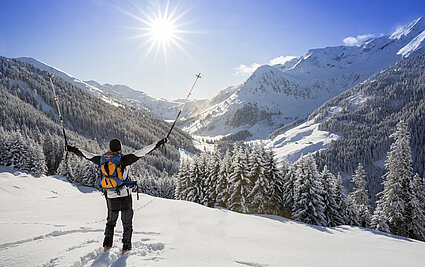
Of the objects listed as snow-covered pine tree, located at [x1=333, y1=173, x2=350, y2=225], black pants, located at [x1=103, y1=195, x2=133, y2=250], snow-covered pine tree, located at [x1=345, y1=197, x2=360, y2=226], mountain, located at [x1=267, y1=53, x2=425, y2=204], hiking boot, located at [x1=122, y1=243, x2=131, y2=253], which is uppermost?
mountain, located at [x1=267, y1=53, x2=425, y2=204]

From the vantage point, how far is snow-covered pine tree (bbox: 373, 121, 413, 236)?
69.5 ft

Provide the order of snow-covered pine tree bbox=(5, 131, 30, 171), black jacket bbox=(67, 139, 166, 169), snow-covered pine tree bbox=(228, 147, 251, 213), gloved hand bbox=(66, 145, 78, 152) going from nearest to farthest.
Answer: black jacket bbox=(67, 139, 166, 169), gloved hand bbox=(66, 145, 78, 152), snow-covered pine tree bbox=(228, 147, 251, 213), snow-covered pine tree bbox=(5, 131, 30, 171)

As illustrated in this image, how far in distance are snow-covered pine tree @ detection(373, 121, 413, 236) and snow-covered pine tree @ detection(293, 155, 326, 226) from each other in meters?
6.91

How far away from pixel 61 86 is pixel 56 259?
240 meters

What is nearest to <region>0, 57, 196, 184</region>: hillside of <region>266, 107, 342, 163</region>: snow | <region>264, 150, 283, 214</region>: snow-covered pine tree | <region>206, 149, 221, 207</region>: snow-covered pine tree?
<region>266, 107, 342, 163</region>: snow

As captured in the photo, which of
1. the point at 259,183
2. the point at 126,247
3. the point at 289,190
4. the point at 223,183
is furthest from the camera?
the point at 223,183

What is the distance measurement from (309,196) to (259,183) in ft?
19.0

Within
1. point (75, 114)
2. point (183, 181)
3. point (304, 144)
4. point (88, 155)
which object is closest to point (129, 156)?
point (88, 155)

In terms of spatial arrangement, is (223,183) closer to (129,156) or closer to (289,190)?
(289,190)

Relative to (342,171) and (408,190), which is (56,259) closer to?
(408,190)

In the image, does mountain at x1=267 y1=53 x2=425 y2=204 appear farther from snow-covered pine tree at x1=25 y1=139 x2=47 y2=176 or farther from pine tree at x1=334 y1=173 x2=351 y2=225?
snow-covered pine tree at x1=25 y1=139 x2=47 y2=176

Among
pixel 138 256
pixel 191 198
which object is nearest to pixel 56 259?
pixel 138 256

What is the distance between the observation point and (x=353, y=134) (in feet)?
534

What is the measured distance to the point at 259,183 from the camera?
998 inches
